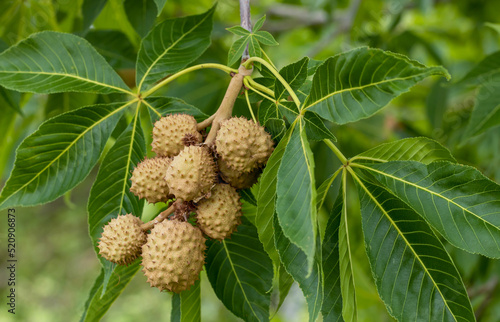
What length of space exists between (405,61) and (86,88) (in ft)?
2.30

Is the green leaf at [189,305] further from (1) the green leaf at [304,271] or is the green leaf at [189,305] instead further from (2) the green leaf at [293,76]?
(2) the green leaf at [293,76]

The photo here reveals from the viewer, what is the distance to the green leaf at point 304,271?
2.50 feet

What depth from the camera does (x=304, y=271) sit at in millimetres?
789

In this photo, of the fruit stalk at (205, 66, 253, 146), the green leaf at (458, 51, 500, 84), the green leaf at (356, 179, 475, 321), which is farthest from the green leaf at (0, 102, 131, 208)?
the green leaf at (458, 51, 500, 84)

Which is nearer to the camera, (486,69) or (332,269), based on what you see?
(332,269)

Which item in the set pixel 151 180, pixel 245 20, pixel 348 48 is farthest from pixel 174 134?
pixel 348 48

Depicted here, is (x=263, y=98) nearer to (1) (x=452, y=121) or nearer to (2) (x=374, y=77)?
(2) (x=374, y=77)

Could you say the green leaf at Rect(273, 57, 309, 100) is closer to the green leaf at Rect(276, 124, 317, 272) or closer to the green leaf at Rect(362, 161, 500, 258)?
the green leaf at Rect(276, 124, 317, 272)

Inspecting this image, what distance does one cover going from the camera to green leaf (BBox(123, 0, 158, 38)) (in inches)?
51.3

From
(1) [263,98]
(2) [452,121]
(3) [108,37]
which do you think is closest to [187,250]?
(1) [263,98]

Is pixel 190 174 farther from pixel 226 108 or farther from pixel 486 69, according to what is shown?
pixel 486 69

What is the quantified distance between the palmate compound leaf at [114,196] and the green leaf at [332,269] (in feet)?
1.33

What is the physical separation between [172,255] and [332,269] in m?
0.31

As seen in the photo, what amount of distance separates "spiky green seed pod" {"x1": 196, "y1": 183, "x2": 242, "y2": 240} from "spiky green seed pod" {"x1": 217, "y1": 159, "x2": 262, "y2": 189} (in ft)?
0.09
